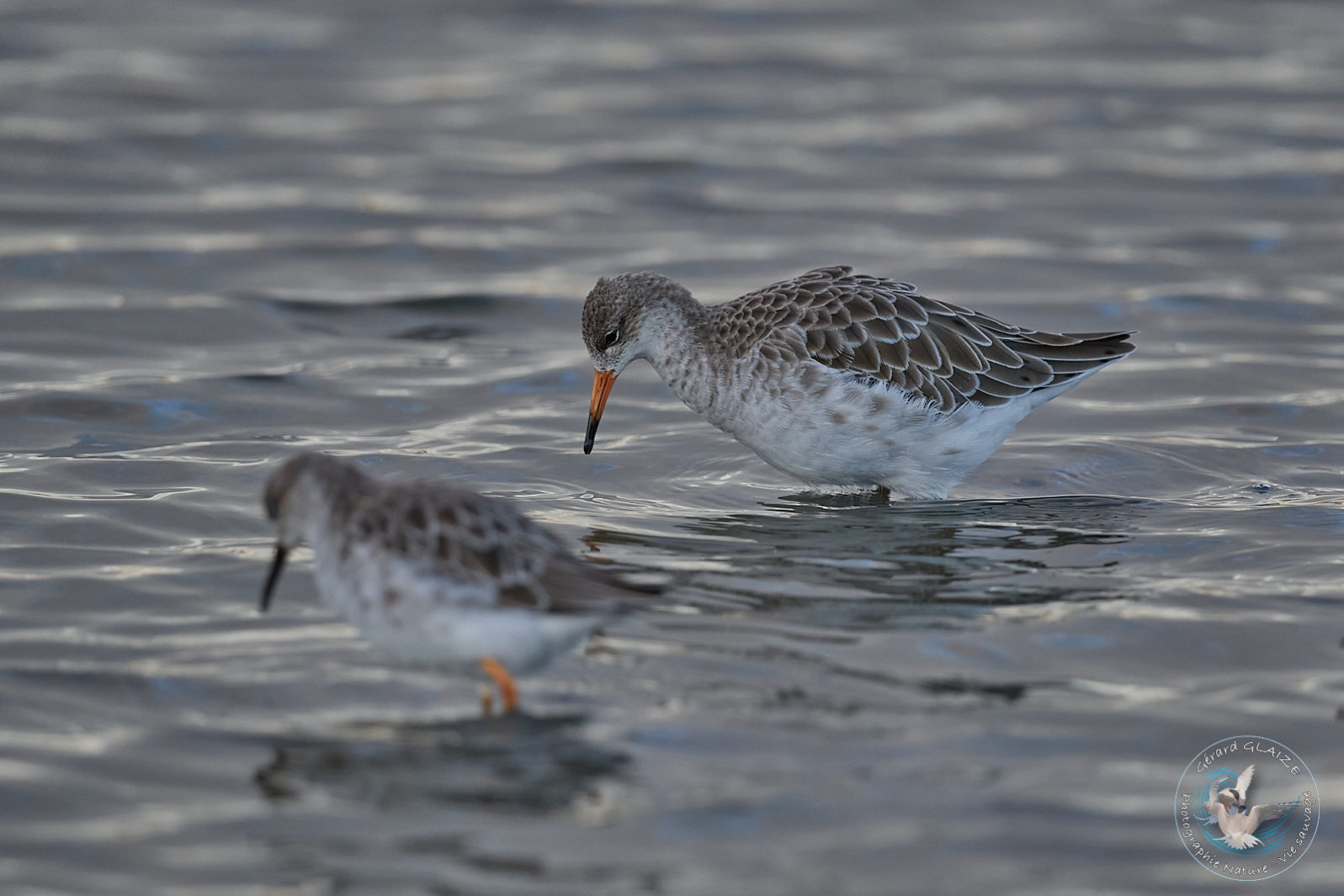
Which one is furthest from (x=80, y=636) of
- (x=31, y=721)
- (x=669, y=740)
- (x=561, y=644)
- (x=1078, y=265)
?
(x=1078, y=265)

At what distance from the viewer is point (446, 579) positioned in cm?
748

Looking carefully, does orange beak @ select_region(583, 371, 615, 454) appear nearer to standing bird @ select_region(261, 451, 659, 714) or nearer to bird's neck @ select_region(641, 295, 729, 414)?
bird's neck @ select_region(641, 295, 729, 414)

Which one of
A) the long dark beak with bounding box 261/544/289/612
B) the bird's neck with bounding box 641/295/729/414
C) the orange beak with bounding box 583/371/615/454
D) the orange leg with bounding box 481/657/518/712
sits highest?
the bird's neck with bounding box 641/295/729/414

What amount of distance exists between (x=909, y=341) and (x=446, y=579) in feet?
15.0

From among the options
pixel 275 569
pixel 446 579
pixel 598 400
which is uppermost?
pixel 598 400

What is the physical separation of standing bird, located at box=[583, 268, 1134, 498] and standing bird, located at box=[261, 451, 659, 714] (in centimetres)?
318

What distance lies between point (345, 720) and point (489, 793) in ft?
3.26

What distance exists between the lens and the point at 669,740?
295 inches

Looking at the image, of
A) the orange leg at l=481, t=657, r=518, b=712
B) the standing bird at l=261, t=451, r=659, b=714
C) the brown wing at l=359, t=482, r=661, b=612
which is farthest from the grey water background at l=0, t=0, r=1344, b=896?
the brown wing at l=359, t=482, r=661, b=612

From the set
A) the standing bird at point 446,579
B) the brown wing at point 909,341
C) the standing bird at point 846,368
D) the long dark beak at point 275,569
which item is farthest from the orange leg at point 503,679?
the brown wing at point 909,341

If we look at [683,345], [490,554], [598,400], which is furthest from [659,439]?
[490,554]

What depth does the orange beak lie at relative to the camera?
37.6ft

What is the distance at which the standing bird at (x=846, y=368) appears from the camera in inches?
419

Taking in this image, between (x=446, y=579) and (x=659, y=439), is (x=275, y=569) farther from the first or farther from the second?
(x=659, y=439)
